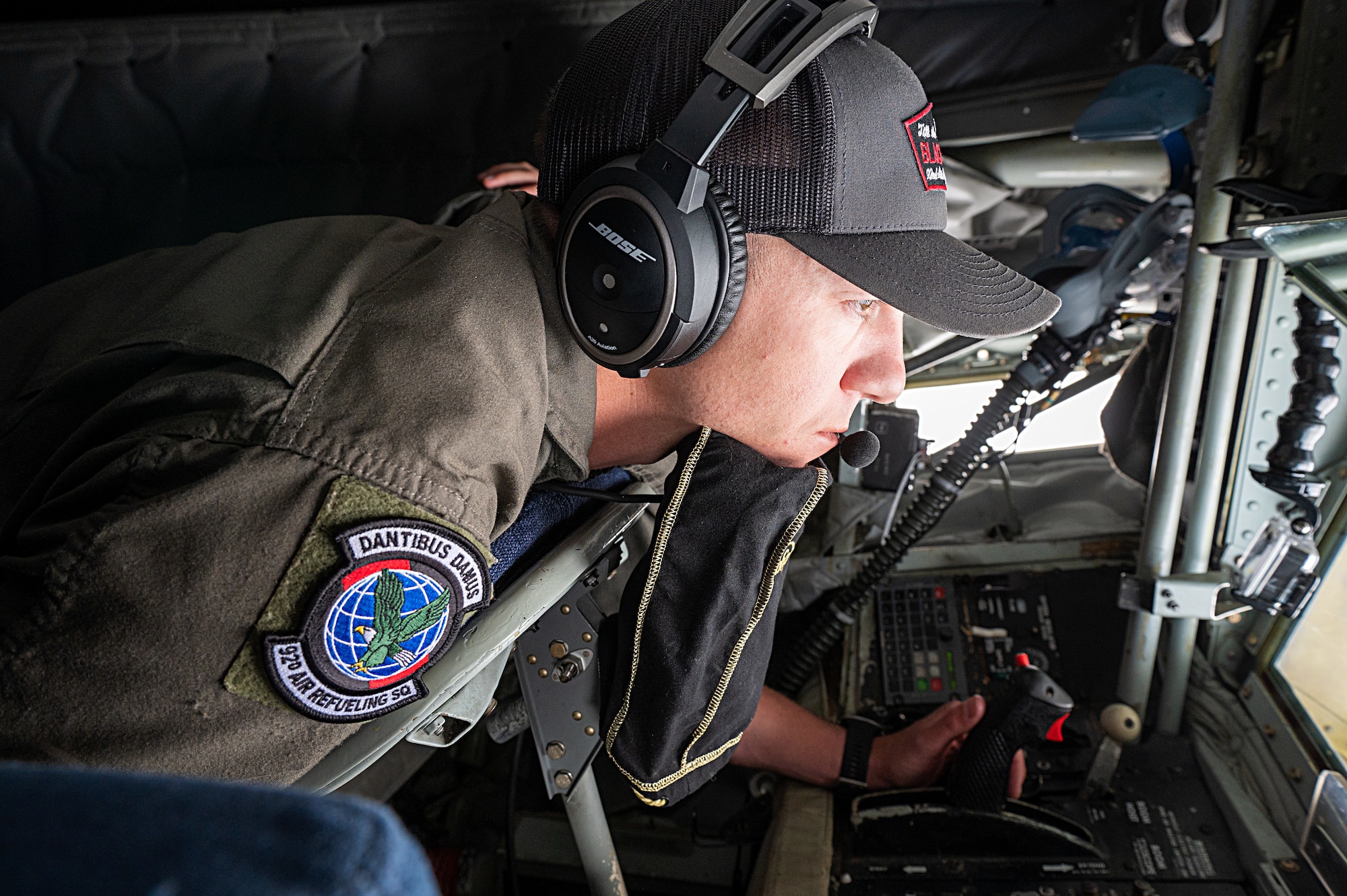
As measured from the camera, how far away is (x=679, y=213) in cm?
76

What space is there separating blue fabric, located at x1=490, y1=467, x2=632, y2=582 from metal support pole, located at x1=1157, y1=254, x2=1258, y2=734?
0.91 m

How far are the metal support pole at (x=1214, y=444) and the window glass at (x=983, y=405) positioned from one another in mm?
413

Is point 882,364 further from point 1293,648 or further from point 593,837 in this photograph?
point 1293,648

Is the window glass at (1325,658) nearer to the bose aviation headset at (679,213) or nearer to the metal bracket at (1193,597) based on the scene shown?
the metal bracket at (1193,597)

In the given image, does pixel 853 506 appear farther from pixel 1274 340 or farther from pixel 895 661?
pixel 1274 340

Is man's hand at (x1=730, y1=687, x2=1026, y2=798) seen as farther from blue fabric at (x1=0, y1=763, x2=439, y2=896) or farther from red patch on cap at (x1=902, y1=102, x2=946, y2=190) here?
blue fabric at (x1=0, y1=763, x2=439, y2=896)

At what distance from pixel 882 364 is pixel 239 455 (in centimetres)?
67

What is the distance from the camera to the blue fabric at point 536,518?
3.32 ft

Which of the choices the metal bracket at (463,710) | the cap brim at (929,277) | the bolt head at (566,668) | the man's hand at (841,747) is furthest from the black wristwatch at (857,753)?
the cap brim at (929,277)

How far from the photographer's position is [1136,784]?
4.40 feet

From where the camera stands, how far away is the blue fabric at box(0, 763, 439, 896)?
22 centimetres

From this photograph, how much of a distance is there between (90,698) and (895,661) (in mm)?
1296

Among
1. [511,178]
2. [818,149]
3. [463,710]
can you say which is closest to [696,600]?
[463,710]

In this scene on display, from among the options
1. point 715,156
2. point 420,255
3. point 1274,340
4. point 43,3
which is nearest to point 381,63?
point 43,3
